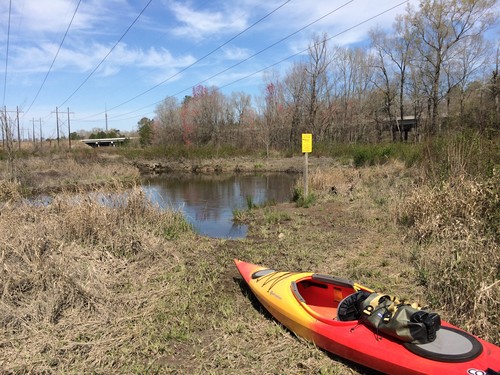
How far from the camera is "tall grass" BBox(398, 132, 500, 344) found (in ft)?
11.3

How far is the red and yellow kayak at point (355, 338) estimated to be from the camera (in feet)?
8.27

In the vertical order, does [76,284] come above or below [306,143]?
below

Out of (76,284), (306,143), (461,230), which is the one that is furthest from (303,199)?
(76,284)

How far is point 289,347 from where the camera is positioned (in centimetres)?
333

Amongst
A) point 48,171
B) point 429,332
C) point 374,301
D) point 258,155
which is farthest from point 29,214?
point 258,155

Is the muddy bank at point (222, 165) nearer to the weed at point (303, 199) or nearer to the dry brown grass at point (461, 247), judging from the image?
the weed at point (303, 199)

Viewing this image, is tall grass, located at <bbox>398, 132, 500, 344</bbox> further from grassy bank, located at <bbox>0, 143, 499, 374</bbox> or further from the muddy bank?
the muddy bank

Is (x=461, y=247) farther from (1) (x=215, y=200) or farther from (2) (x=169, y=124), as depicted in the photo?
(2) (x=169, y=124)

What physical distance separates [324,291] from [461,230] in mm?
2294

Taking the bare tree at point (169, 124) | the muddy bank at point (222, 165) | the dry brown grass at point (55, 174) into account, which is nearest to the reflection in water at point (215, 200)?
the dry brown grass at point (55, 174)

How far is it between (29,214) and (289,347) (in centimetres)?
505

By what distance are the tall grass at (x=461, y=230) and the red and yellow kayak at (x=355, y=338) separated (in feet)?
2.20

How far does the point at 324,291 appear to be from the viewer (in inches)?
160

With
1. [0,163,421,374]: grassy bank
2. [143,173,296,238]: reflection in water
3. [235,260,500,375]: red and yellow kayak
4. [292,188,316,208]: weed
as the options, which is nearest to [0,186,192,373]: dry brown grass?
[0,163,421,374]: grassy bank
